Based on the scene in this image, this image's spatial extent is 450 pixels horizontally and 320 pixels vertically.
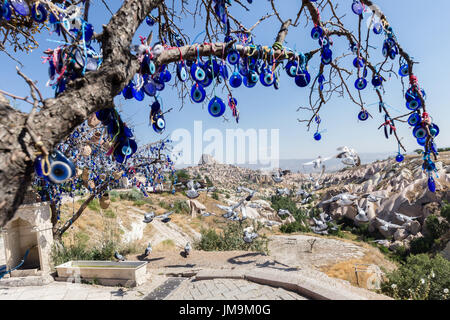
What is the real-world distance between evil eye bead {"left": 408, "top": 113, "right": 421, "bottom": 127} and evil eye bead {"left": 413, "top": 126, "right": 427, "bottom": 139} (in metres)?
0.05

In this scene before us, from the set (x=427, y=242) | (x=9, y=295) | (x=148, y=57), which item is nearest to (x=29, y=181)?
(x=148, y=57)

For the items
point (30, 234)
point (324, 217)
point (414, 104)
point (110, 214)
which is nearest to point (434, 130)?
point (414, 104)

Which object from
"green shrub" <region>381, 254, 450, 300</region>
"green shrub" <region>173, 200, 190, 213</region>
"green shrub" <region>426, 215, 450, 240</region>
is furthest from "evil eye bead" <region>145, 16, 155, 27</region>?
"green shrub" <region>426, 215, 450, 240</region>

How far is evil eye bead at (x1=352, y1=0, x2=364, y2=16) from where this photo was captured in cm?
255

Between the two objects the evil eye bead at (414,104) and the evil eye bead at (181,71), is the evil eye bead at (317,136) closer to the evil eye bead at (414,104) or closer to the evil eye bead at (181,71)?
the evil eye bead at (414,104)

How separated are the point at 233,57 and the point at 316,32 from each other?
1110 millimetres

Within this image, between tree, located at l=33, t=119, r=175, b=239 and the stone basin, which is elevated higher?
tree, located at l=33, t=119, r=175, b=239

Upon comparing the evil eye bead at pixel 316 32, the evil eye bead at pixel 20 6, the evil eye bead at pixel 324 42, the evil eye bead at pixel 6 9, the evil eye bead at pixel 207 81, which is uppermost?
the evil eye bead at pixel 316 32

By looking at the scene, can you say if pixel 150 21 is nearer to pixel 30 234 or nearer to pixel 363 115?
pixel 363 115

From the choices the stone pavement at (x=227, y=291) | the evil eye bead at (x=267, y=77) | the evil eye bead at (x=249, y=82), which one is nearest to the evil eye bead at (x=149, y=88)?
the evil eye bead at (x=249, y=82)

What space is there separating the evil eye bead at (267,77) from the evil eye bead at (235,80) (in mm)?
188

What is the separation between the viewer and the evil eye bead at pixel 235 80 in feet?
7.16

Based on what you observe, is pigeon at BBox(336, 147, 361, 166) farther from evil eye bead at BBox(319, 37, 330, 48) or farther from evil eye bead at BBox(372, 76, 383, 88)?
evil eye bead at BBox(319, 37, 330, 48)

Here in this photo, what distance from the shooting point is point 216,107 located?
6.98 ft
